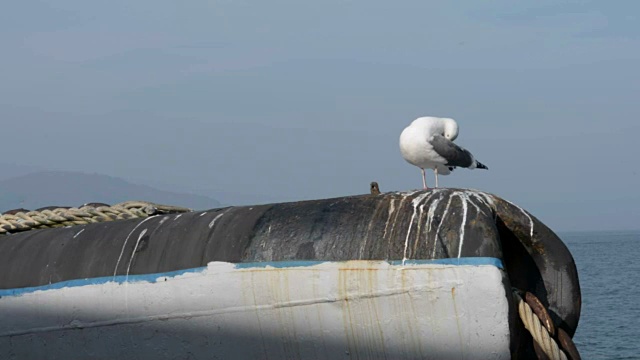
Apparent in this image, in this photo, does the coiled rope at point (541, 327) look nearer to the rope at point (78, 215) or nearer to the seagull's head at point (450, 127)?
the seagull's head at point (450, 127)

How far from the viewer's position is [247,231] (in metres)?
7.14

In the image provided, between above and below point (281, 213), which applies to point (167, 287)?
below

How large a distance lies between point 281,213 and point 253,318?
742 millimetres

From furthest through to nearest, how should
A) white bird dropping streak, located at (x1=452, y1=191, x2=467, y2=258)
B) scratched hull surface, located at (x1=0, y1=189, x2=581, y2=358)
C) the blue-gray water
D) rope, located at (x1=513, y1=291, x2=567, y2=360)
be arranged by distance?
the blue-gray water → scratched hull surface, located at (x1=0, y1=189, x2=581, y2=358) → white bird dropping streak, located at (x1=452, y1=191, x2=467, y2=258) → rope, located at (x1=513, y1=291, x2=567, y2=360)

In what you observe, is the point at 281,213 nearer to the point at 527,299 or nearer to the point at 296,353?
the point at 296,353

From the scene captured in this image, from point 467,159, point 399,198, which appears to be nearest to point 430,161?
point 467,159

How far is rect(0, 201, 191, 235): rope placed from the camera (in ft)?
28.0

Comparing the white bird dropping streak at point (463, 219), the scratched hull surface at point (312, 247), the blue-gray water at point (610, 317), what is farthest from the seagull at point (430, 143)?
the blue-gray water at point (610, 317)

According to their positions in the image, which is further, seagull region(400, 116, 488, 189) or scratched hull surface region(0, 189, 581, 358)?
seagull region(400, 116, 488, 189)

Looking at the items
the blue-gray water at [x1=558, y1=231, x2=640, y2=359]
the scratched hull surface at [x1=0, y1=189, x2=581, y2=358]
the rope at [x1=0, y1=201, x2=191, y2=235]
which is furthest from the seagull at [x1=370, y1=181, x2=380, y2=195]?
the blue-gray water at [x1=558, y1=231, x2=640, y2=359]

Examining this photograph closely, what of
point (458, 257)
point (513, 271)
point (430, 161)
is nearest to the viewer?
point (458, 257)

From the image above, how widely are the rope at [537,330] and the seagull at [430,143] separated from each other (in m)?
2.13

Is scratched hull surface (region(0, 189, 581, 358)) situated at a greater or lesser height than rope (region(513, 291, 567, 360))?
greater

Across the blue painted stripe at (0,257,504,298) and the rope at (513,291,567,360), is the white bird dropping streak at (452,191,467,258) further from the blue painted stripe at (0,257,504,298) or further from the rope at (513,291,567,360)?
the rope at (513,291,567,360)
